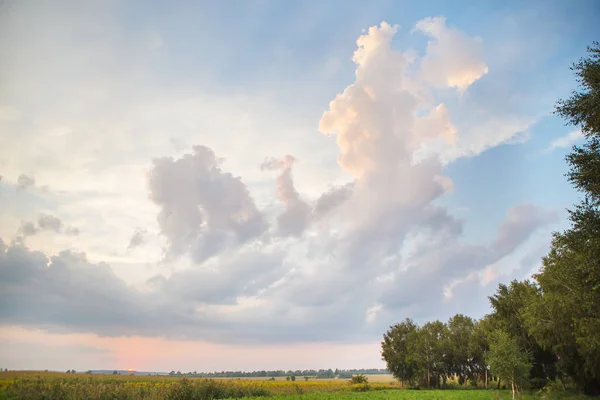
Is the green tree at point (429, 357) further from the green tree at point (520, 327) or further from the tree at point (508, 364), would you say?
the tree at point (508, 364)

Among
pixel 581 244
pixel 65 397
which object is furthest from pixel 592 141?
pixel 65 397

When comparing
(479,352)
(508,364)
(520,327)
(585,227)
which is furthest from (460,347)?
(585,227)

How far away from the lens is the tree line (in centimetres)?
2230

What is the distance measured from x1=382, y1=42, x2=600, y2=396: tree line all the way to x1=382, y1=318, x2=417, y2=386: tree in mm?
279

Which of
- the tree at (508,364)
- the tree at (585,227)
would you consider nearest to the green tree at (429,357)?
the tree at (508,364)

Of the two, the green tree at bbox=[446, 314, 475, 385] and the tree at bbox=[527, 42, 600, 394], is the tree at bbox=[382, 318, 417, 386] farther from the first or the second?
the tree at bbox=[527, 42, 600, 394]

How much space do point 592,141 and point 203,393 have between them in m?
46.1

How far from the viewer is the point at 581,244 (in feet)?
75.5

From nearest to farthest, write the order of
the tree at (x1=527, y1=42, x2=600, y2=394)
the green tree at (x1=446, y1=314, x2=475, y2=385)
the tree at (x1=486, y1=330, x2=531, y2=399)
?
1. the tree at (x1=527, y1=42, x2=600, y2=394)
2. the tree at (x1=486, y1=330, x2=531, y2=399)
3. the green tree at (x1=446, y1=314, x2=475, y2=385)

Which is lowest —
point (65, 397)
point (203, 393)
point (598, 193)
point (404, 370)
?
point (404, 370)

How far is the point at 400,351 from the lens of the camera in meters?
107

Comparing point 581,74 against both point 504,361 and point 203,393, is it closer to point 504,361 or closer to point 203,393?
point 504,361

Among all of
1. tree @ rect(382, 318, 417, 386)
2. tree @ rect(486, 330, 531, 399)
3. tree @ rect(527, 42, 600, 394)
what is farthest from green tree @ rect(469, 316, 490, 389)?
tree @ rect(527, 42, 600, 394)

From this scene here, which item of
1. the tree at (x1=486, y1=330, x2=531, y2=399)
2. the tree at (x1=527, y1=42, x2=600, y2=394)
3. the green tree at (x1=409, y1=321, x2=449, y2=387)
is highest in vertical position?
the tree at (x1=527, y1=42, x2=600, y2=394)
